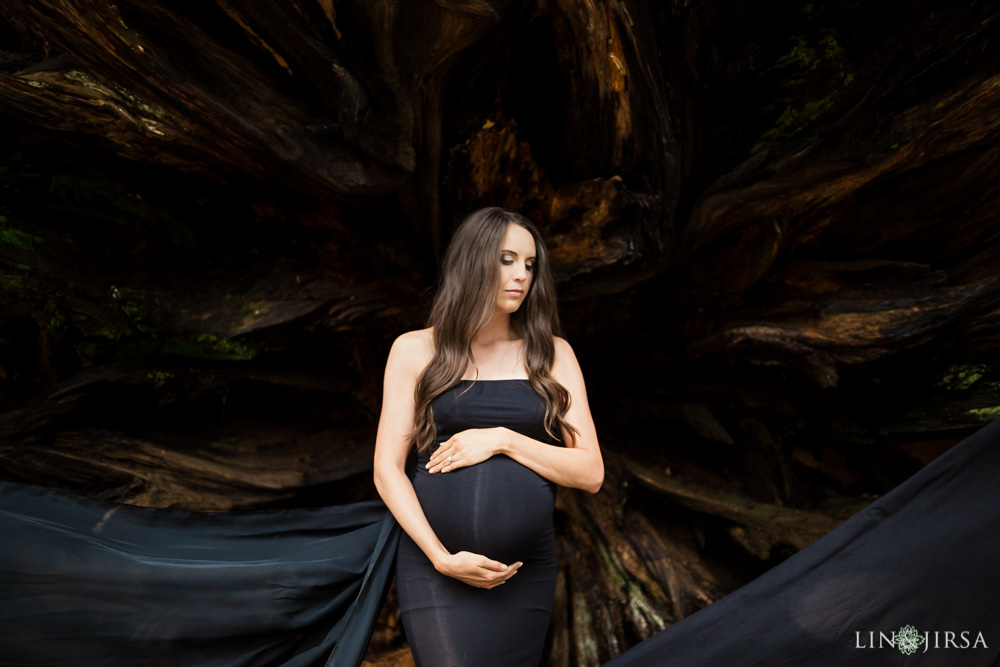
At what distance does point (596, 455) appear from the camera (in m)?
2.13

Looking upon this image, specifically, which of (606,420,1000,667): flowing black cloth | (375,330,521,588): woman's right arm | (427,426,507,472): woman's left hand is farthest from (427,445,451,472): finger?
(606,420,1000,667): flowing black cloth

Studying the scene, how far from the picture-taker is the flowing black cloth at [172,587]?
1850 mm

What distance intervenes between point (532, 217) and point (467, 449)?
1352 millimetres

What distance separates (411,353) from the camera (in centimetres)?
223

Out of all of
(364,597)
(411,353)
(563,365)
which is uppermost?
(411,353)

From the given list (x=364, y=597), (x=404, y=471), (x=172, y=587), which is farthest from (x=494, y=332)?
(x=172, y=587)

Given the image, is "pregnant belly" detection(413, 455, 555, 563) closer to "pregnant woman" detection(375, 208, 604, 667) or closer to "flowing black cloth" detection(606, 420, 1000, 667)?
"pregnant woman" detection(375, 208, 604, 667)

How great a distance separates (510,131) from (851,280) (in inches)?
79.7

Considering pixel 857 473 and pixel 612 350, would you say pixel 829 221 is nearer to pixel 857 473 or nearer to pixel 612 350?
pixel 612 350

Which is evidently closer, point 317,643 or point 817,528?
point 317,643

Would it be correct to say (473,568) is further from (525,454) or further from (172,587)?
(172,587)

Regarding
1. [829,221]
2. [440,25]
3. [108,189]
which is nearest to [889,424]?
[829,221]

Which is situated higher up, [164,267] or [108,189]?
[108,189]

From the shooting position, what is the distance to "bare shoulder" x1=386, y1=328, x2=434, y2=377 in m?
2.20
